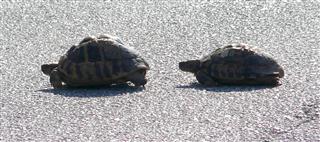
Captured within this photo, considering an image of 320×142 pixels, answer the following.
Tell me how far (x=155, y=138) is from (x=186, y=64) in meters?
1.93

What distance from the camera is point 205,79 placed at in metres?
7.93

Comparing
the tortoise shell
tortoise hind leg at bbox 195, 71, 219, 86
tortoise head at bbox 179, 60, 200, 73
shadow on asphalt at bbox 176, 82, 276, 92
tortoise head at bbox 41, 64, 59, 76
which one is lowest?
shadow on asphalt at bbox 176, 82, 276, 92

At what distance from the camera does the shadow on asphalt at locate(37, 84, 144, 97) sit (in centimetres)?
771

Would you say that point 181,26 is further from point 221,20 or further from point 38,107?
point 38,107

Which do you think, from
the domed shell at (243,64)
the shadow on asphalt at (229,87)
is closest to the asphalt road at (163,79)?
the shadow on asphalt at (229,87)

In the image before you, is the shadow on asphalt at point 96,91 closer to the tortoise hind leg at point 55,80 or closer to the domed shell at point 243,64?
the tortoise hind leg at point 55,80

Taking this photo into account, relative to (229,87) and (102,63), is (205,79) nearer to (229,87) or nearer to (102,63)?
(229,87)

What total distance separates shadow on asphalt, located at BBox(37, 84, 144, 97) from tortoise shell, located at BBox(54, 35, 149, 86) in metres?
0.06

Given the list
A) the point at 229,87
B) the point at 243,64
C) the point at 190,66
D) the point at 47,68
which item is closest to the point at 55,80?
the point at 47,68

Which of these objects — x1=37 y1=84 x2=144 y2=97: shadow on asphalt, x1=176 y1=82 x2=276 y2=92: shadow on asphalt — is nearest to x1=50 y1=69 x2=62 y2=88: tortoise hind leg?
x1=37 y1=84 x2=144 y2=97: shadow on asphalt

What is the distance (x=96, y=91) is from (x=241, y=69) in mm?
1158

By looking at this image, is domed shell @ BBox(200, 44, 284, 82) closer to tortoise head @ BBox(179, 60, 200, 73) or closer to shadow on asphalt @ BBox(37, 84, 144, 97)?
tortoise head @ BBox(179, 60, 200, 73)

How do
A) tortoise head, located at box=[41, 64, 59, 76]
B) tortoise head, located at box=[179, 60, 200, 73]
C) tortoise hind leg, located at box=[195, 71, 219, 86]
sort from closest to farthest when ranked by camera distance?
tortoise hind leg, located at box=[195, 71, 219, 86] < tortoise head, located at box=[179, 60, 200, 73] < tortoise head, located at box=[41, 64, 59, 76]

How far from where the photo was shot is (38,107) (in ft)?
24.0
